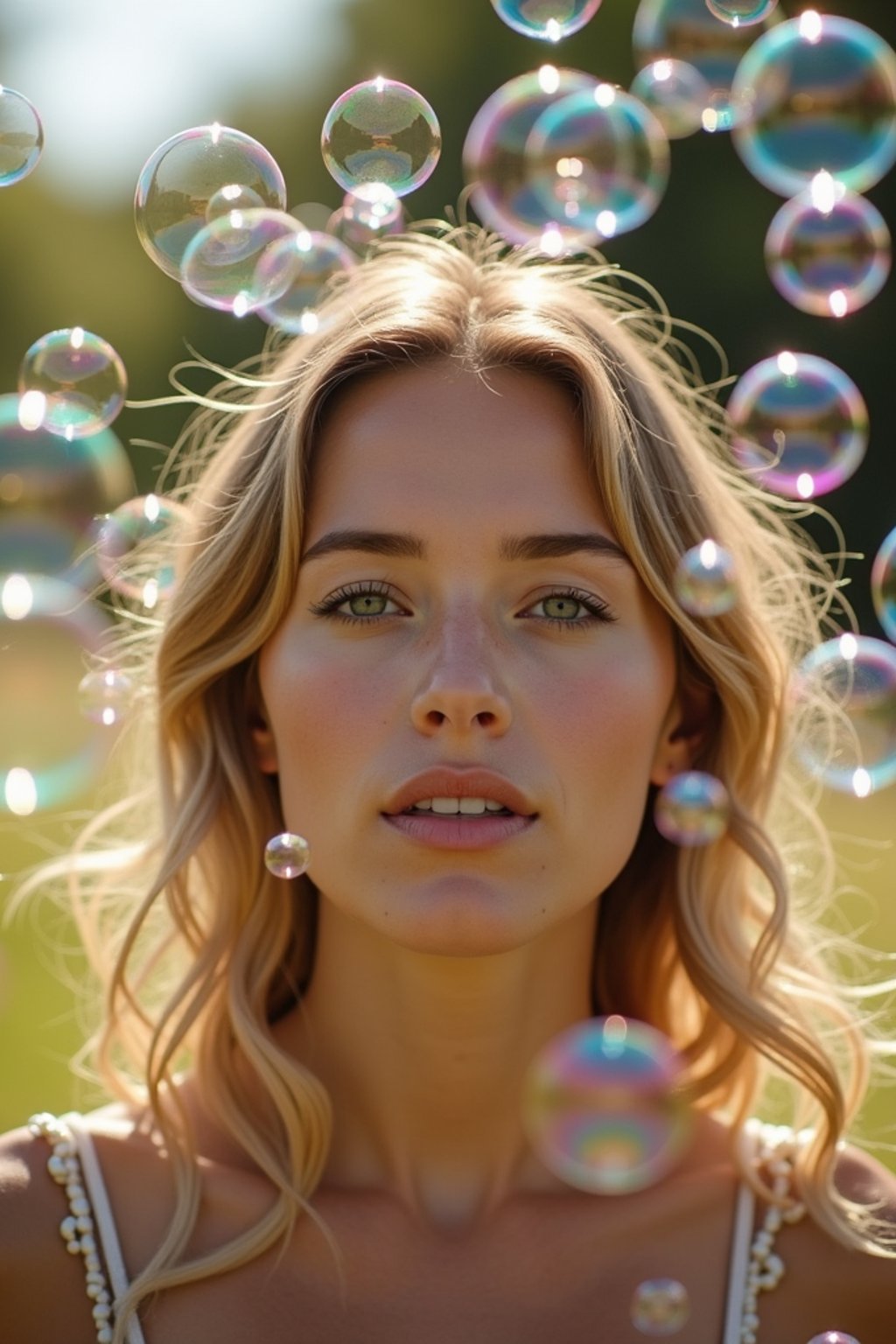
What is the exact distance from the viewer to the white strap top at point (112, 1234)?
284cm

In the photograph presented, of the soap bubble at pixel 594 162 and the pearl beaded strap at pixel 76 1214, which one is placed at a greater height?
the soap bubble at pixel 594 162

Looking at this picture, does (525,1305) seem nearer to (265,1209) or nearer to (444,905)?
(265,1209)

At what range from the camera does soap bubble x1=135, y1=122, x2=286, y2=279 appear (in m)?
3.63

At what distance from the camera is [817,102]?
387cm

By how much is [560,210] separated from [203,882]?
5.16 feet

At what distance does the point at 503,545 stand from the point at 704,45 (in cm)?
178

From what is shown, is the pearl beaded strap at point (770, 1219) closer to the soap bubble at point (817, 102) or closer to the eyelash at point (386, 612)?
the eyelash at point (386, 612)

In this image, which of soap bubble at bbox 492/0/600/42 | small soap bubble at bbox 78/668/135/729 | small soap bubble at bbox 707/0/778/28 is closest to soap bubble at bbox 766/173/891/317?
small soap bubble at bbox 707/0/778/28

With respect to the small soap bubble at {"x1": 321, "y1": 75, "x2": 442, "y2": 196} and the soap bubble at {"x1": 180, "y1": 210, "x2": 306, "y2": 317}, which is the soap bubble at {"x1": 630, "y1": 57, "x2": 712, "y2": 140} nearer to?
the small soap bubble at {"x1": 321, "y1": 75, "x2": 442, "y2": 196}

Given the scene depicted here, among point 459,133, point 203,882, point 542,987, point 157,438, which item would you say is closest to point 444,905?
point 542,987

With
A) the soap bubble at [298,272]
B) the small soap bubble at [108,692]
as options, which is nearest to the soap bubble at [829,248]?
the soap bubble at [298,272]

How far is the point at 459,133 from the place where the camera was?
76.3 feet

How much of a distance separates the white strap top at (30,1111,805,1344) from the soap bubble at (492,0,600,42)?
91.3 inches

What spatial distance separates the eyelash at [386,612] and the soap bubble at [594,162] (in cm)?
115
